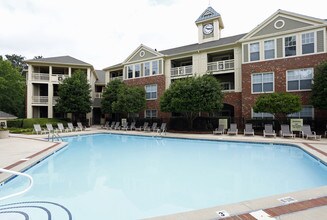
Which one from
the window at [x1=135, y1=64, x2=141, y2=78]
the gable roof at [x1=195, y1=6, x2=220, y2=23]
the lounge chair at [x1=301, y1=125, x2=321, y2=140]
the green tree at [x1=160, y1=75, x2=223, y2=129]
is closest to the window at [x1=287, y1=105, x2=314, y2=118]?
the lounge chair at [x1=301, y1=125, x2=321, y2=140]

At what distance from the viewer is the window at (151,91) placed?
26031mm

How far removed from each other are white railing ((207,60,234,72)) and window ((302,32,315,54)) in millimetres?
6343

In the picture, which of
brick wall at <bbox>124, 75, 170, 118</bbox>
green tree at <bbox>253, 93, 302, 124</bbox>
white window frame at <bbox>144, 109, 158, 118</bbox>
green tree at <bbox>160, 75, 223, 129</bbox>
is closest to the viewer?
green tree at <bbox>253, 93, 302, 124</bbox>

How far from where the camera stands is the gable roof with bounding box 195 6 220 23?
2639 cm

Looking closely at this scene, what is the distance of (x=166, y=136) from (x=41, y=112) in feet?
70.5

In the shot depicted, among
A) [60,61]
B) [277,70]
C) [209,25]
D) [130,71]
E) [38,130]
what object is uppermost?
[209,25]

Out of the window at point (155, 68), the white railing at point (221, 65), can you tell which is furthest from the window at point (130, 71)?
the white railing at point (221, 65)

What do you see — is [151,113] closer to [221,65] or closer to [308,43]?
[221,65]

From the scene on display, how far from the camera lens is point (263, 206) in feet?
13.6

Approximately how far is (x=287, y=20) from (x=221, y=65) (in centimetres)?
698

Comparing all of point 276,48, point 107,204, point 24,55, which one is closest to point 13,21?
point 107,204

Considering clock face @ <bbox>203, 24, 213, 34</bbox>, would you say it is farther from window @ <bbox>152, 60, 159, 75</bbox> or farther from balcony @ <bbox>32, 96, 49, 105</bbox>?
balcony @ <bbox>32, 96, 49, 105</bbox>

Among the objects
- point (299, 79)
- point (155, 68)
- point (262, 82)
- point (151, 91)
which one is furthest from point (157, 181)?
point (155, 68)

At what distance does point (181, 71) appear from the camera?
24.7 metres
